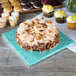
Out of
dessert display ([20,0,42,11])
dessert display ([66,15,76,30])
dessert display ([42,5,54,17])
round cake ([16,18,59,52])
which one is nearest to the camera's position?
round cake ([16,18,59,52])

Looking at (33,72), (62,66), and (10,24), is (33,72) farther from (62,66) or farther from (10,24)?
(10,24)

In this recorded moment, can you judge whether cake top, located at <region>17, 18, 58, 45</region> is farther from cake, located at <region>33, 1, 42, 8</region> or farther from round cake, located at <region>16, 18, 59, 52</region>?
cake, located at <region>33, 1, 42, 8</region>

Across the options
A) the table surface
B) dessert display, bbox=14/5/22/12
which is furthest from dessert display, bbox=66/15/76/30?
dessert display, bbox=14/5/22/12

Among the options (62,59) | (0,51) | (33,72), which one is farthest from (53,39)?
(0,51)

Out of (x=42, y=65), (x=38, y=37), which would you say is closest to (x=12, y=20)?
(x=38, y=37)

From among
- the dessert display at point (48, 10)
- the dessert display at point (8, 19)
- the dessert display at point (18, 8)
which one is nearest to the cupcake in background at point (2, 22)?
the dessert display at point (8, 19)

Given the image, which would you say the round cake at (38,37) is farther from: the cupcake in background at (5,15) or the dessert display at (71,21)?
the cupcake in background at (5,15)

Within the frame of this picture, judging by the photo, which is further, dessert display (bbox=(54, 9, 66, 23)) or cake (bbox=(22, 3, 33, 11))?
cake (bbox=(22, 3, 33, 11))
